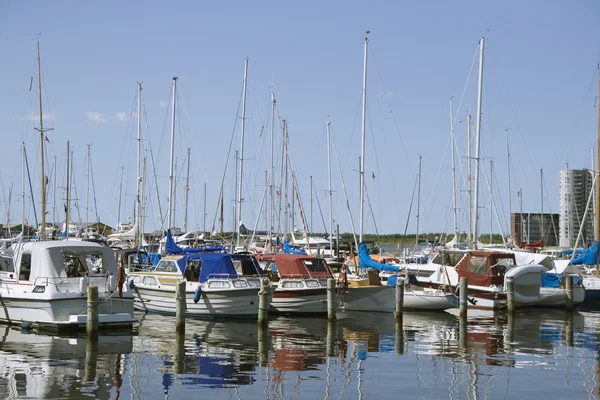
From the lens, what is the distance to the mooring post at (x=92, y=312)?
24.4 m

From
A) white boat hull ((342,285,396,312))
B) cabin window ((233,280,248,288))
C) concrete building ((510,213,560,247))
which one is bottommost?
white boat hull ((342,285,396,312))

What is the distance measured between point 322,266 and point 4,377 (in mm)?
16861

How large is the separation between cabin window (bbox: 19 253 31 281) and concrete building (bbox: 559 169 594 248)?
185 feet

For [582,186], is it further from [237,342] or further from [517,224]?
[237,342]

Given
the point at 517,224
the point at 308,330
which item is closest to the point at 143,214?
the point at 308,330

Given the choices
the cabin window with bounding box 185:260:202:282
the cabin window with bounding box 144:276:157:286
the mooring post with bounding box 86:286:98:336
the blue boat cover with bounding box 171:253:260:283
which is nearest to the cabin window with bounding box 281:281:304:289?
the blue boat cover with bounding box 171:253:260:283

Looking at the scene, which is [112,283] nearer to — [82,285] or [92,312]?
[82,285]

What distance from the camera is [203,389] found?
17.8 meters

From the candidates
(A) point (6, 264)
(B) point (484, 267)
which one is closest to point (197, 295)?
(A) point (6, 264)

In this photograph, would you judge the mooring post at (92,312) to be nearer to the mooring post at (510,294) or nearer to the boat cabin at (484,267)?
the mooring post at (510,294)

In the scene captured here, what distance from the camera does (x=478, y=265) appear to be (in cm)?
3662

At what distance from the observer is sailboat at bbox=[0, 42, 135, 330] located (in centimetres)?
2600

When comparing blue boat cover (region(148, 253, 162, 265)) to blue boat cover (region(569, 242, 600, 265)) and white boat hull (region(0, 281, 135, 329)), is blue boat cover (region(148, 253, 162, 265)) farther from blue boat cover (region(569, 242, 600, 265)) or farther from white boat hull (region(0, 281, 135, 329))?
blue boat cover (region(569, 242, 600, 265))

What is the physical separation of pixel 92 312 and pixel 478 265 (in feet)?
61.1
